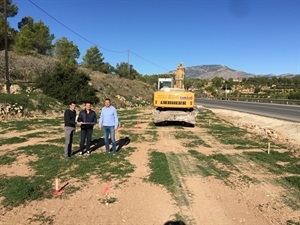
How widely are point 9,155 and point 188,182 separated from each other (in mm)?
6286

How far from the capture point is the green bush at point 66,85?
2898 centimetres

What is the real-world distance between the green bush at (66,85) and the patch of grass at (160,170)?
20267mm

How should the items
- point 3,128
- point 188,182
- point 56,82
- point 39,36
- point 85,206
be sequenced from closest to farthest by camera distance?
point 85,206 → point 188,182 → point 3,128 → point 56,82 → point 39,36

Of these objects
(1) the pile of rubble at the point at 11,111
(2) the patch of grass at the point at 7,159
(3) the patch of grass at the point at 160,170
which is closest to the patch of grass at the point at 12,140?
(2) the patch of grass at the point at 7,159

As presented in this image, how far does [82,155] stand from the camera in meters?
10.2

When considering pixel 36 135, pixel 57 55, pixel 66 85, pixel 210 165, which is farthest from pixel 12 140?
pixel 57 55

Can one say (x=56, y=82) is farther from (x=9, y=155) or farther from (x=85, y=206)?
(x=85, y=206)

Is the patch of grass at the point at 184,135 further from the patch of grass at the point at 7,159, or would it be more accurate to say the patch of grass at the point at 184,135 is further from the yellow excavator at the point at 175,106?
the patch of grass at the point at 7,159

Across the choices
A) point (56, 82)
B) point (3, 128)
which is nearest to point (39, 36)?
point (56, 82)

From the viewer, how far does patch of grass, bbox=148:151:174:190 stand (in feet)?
24.9

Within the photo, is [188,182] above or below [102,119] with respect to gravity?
below

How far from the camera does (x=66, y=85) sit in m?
30.1

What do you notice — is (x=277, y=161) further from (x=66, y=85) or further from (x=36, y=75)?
(x=36, y=75)

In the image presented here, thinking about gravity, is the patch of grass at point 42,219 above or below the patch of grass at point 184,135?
below
